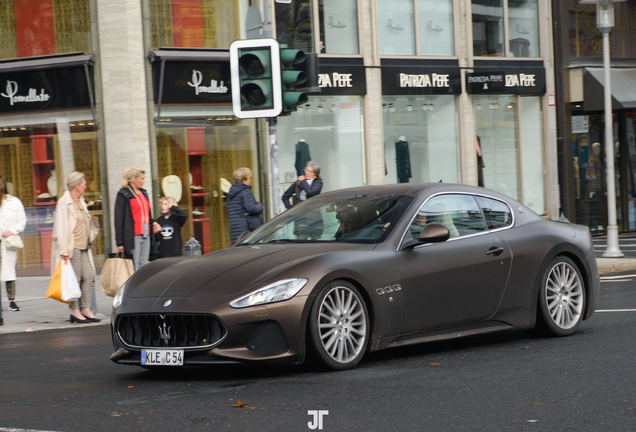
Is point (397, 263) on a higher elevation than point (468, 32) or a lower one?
lower

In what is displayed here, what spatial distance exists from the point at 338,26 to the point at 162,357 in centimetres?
1498

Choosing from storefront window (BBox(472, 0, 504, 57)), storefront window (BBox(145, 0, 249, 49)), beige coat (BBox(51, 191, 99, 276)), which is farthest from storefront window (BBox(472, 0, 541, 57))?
beige coat (BBox(51, 191, 99, 276))

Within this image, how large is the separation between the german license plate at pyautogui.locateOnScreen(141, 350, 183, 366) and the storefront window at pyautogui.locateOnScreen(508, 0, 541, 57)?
18430 millimetres

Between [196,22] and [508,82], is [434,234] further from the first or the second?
[508,82]

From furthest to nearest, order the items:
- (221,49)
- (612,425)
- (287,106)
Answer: (221,49), (287,106), (612,425)

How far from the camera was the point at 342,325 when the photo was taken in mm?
6789

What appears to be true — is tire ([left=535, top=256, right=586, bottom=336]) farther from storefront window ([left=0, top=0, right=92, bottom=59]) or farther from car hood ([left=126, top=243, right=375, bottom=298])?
storefront window ([left=0, top=0, right=92, bottom=59])

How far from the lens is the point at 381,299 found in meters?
7.03

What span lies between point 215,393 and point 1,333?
5680 millimetres

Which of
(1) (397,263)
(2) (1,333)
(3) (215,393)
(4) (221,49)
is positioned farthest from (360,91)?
(3) (215,393)

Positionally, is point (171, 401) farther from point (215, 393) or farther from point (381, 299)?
point (381, 299)

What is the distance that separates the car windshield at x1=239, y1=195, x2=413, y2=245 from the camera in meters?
7.45

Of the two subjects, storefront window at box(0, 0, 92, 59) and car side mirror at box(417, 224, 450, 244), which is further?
storefront window at box(0, 0, 92, 59)

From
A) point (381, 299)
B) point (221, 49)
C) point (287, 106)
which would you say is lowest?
point (381, 299)
